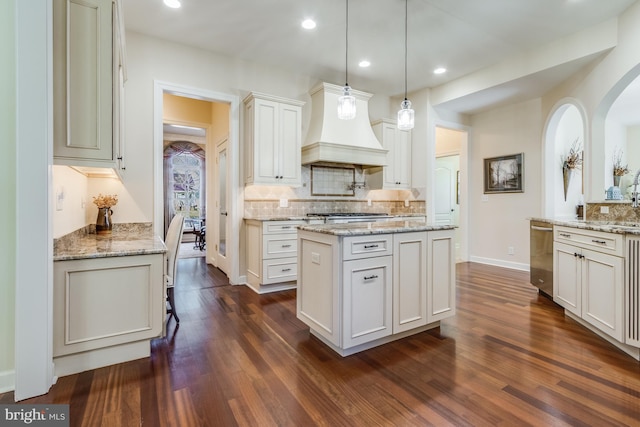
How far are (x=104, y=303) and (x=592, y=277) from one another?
364 cm

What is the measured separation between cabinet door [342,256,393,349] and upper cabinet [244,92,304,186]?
7.42 ft

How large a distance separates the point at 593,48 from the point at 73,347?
533 cm

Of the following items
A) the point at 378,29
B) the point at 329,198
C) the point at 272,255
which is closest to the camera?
the point at 378,29

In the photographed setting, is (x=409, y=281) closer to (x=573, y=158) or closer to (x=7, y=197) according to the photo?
(x=7, y=197)

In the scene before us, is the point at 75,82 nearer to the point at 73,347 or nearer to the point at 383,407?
the point at 73,347

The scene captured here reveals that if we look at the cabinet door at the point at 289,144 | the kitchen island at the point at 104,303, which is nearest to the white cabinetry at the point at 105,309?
the kitchen island at the point at 104,303

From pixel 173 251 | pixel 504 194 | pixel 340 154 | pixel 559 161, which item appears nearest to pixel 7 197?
pixel 173 251

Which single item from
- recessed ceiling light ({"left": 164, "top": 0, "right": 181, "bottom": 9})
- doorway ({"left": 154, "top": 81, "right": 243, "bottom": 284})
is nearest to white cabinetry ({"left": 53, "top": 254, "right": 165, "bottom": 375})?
doorway ({"left": 154, "top": 81, "right": 243, "bottom": 284})

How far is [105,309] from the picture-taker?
2.01 meters

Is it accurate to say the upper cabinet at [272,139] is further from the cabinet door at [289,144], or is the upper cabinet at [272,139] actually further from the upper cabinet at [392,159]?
the upper cabinet at [392,159]

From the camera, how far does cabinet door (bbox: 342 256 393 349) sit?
2.13 m

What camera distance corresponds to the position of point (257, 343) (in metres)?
2.40

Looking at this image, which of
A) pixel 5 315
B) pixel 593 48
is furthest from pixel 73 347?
pixel 593 48

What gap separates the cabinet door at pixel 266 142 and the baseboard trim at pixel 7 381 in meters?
2.76
